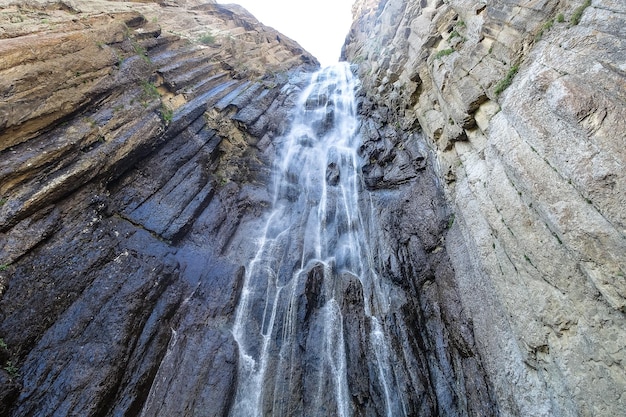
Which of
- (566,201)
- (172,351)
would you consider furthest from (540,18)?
(172,351)

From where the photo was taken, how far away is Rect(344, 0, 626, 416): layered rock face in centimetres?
515

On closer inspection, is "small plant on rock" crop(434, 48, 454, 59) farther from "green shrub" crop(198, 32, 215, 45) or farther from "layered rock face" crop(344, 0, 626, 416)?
"green shrub" crop(198, 32, 215, 45)

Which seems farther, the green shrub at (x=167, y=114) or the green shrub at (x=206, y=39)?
the green shrub at (x=206, y=39)

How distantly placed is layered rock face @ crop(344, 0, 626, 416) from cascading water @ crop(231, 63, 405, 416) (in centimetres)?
233

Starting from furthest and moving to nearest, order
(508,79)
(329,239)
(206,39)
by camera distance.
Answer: (206,39) < (329,239) < (508,79)

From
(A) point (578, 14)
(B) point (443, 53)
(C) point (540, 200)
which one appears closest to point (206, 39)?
(B) point (443, 53)

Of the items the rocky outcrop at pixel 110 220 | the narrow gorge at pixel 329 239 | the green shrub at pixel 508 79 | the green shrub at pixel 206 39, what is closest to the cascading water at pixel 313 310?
the narrow gorge at pixel 329 239

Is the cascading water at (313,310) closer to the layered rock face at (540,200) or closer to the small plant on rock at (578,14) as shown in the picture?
the layered rock face at (540,200)

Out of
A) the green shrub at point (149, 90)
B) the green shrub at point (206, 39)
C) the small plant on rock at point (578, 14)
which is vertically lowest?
the green shrub at point (149, 90)

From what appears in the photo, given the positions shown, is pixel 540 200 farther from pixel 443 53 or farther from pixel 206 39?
pixel 206 39

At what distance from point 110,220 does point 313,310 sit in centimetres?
786

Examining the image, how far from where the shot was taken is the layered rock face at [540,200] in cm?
515

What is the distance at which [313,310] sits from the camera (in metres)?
9.84

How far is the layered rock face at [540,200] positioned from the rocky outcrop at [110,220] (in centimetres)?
748
